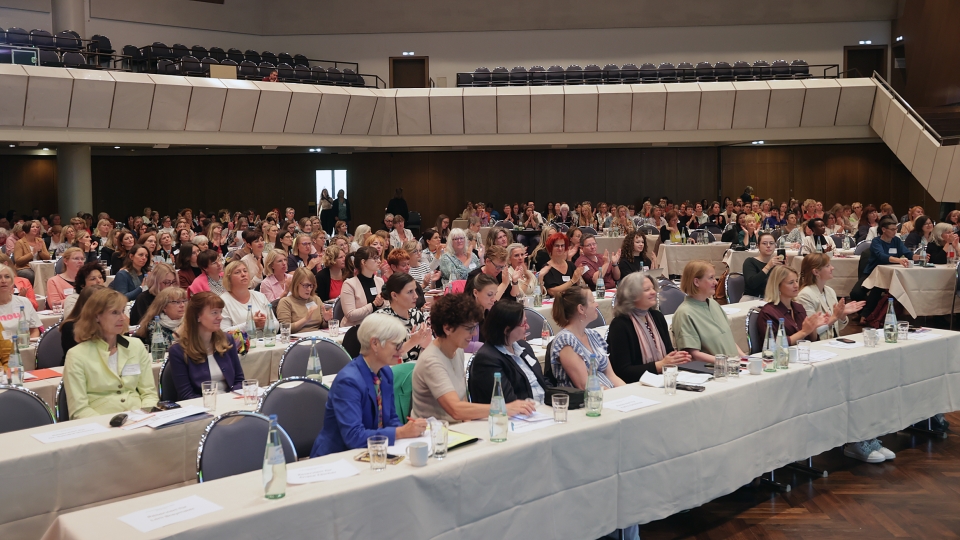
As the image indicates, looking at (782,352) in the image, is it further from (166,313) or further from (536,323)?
(166,313)

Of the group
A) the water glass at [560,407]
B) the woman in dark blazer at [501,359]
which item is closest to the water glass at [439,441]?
the water glass at [560,407]

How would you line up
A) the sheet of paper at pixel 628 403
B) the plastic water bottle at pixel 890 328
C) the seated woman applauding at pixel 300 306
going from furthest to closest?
the seated woman applauding at pixel 300 306
the plastic water bottle at pixel 890 328
the sheet of paper at pixel 628 403

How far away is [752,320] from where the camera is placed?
220 inches

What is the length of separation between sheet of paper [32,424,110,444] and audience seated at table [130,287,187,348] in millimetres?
1206

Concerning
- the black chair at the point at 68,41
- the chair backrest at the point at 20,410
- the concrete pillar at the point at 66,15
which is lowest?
the chair backrest at the point at 20,410

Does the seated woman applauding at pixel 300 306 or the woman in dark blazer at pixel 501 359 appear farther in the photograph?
the seated woman applauding at pixel 300 306

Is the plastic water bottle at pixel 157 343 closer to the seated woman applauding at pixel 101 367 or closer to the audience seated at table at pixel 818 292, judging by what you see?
the seated woman applauding at pixel 101 367

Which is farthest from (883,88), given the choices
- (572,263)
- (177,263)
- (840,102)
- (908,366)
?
(177,263)

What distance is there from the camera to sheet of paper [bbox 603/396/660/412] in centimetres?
384

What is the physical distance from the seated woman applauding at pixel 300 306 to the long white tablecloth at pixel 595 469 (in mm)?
2502

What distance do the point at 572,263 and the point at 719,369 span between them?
149 inches

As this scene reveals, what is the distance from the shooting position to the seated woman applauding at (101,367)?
4.11 m

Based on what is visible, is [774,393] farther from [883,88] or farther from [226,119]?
[883,88]

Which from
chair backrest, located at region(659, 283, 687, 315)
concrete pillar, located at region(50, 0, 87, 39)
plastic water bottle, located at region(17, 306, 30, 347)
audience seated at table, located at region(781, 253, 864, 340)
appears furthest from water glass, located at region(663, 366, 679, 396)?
concrete pillar, located at region(50, 0, 87, 39)
